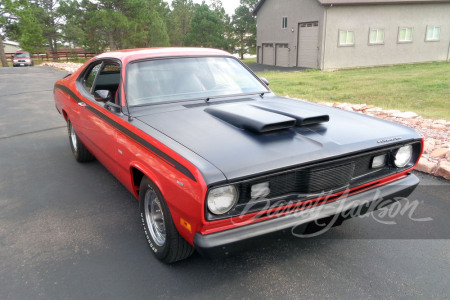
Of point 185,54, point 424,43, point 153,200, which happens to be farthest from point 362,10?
point 153,200

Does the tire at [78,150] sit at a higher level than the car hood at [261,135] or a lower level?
lower

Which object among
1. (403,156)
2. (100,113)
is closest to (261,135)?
(403,156)

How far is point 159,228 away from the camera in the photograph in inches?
110

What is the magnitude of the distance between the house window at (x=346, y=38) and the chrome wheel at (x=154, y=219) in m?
22.1

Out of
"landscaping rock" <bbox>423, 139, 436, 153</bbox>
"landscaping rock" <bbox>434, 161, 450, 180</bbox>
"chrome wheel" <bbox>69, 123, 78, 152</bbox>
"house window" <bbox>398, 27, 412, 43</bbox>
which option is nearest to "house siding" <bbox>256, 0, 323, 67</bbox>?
"house window" <bbox>398, 27, 412, 43</bbox>

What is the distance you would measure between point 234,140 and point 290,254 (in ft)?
3.50

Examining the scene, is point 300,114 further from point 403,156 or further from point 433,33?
point 433,33

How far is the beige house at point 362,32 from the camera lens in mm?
21922

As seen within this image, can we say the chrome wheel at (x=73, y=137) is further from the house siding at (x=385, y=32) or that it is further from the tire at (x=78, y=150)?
the house siding at (x=385, y=32)

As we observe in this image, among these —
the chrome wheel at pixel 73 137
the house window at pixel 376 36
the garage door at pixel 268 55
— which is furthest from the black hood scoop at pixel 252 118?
the garage door at pixel 268 55

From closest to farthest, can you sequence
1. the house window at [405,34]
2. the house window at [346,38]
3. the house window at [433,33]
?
1. the house window at [346,38]
2. the house window at [405,34]
3. the house window at [433,33]

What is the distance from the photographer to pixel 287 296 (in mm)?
2365

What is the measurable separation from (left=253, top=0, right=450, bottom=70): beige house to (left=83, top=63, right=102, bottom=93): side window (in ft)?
64.0

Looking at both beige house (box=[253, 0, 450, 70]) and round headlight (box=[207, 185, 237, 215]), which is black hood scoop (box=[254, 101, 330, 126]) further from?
beige house (box=[253, 0, 450, 70])
